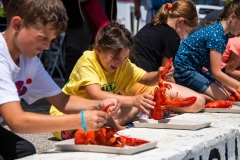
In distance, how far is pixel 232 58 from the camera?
564 centimetres

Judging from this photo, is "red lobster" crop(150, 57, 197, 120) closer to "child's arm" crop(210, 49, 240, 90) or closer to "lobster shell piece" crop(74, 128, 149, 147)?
"lobster shell piece" crop(74, 128, 149, 147)

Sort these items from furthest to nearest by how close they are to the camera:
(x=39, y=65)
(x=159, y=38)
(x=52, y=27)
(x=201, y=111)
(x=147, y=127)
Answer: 1. (x=159, y=38)
2. (x=201, y=111)
3. (x=147, y=127)
4. (x=39, y=65)
5. (x=52, y=27)

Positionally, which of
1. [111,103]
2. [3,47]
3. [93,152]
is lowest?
[93,152]

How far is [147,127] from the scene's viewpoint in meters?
3.40

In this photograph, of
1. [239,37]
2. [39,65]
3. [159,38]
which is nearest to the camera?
[39,65]

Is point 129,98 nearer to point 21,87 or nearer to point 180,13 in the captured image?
point 21,87

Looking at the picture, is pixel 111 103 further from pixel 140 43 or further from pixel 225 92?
pixel 225 92

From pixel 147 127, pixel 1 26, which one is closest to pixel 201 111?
pixel 147 127

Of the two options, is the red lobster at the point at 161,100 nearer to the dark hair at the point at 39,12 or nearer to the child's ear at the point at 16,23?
the dark hair at the point at 39,12

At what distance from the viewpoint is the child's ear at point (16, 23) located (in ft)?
8.32

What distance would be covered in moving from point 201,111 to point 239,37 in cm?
167

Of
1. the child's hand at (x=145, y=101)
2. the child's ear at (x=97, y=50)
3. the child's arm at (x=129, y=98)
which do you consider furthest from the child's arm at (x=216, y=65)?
the child's hand at (x=145, y=101)

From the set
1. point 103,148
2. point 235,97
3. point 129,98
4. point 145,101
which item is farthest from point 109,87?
point 235,97

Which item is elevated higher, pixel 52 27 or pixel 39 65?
pixel 52 27
